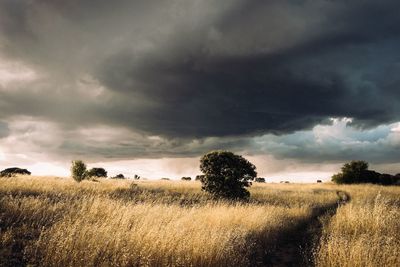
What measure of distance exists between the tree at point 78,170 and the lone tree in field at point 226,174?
1322cm

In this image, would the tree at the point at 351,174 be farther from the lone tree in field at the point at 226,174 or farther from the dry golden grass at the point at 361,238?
the dry golden grass at the point at 361,238

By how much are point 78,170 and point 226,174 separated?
1533 centimetres

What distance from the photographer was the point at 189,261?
7.58 meters

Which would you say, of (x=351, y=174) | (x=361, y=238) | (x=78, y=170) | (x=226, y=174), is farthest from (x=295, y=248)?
(x=351, y=174)

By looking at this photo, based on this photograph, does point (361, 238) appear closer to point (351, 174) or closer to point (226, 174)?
point (226, 174)

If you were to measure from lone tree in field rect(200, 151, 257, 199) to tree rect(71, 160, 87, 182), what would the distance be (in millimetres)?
13215

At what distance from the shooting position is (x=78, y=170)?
112 feet

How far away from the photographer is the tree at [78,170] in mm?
33938

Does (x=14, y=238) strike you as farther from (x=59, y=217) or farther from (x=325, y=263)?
(x=325, y=263)

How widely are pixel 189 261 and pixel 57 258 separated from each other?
249 centimetres

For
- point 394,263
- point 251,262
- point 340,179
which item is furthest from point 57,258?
point 340,179

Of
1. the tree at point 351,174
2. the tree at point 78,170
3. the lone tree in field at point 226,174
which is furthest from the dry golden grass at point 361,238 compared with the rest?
the tree at point 351,174

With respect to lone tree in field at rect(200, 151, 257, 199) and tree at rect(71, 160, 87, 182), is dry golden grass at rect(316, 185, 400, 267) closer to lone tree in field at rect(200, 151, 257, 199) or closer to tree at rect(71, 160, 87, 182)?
lone tree in field at rect(200, 151, 257, 199)

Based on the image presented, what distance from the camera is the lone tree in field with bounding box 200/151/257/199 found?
996 inches
